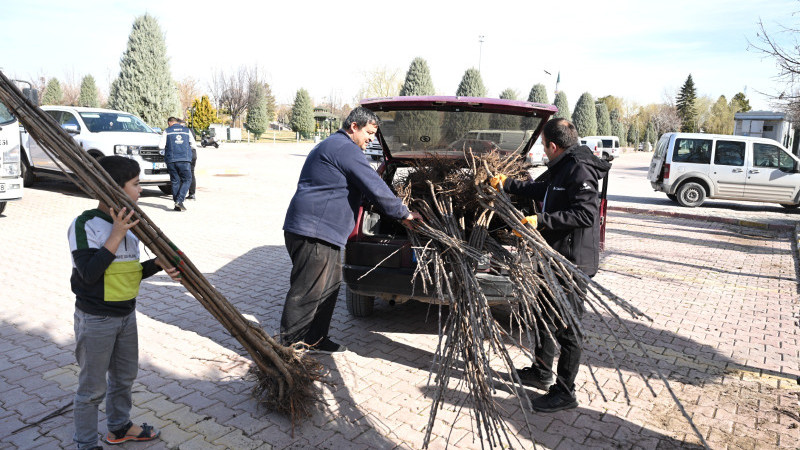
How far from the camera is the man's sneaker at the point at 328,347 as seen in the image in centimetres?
410

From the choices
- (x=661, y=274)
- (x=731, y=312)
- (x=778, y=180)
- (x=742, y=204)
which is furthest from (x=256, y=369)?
(x=742, y=204)

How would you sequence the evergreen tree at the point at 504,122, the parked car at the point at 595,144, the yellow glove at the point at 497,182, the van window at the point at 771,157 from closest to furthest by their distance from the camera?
the yellow glove at the point at 497,182
the evergreen tree at the point at 504,122
the van window at the point at 771,157
the parked car at the point at 595,144

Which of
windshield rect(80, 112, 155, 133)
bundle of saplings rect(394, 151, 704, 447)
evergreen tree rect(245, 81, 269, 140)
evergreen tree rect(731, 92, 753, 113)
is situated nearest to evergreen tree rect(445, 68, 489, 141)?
bundle of saplings rect(394, 151, 704, 447)

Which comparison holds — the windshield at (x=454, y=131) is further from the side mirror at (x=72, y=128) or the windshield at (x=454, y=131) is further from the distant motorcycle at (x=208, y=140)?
the distant motorcycle at (x=208, y=140)

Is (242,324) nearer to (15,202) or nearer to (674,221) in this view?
(15,202)

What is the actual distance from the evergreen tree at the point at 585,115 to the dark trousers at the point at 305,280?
162 feet

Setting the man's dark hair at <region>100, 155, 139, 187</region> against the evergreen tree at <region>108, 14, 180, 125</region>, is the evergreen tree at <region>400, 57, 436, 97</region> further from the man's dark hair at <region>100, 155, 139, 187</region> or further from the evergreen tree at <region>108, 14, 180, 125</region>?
the man's dark hair at <region>100, 155, 139, 187</region>

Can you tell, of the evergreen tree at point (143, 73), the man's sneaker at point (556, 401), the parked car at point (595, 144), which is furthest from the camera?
the parked car at point (595, 144)

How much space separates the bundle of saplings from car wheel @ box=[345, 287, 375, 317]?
1.09 meters

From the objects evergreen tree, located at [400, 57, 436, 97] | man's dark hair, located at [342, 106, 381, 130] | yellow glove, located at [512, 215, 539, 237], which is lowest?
yellow glove, located at [512, 215, 539, 237]

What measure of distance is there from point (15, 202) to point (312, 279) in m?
9.96

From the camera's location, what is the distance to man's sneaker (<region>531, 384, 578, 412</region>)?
3393 mm

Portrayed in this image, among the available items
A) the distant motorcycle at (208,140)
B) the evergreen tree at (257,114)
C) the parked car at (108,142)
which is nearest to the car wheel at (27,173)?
the parked car at (108,142)

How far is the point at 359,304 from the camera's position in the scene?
16.0 feet
